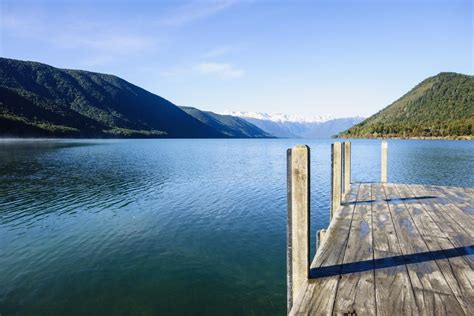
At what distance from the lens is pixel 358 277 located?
408cm

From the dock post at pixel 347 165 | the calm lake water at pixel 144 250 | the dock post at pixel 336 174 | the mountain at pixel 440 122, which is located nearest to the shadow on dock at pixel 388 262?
the calm lake water at pixel 144 250

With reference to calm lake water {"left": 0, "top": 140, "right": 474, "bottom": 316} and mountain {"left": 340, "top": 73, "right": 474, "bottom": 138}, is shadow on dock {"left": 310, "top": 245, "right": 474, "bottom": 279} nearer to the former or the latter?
calm lake water {"left": 0, "top": 140, "right": 474, "bottom": 316}

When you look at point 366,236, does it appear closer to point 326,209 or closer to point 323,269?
point 323,269

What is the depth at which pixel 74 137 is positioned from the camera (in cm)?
15412

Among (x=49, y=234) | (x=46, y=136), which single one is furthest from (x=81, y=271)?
(x=46, y=136)

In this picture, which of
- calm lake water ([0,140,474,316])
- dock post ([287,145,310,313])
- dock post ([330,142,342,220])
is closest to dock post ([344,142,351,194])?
dock post ([330,142,342,220])

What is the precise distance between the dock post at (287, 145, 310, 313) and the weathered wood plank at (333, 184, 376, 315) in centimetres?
59

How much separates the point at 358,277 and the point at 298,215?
1.31 m

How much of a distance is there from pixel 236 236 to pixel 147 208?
712 cm

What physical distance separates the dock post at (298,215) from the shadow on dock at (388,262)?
266 mm

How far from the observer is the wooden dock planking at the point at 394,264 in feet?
11.2

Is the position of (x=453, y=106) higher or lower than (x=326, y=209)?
higher

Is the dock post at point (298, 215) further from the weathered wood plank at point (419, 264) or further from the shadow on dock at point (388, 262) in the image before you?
the weathered wood plank at point (419, 264)

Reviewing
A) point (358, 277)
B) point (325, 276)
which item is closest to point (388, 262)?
point (358, 277)
